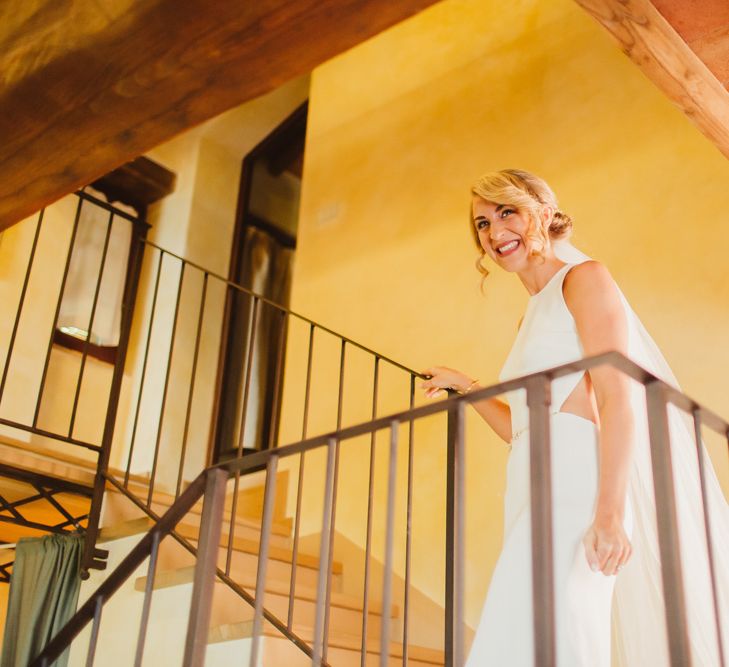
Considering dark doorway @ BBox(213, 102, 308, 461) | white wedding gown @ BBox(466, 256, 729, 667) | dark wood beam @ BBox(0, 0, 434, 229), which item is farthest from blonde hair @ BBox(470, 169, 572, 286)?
dark doorway @ BBox(213, 102, 308, 461)

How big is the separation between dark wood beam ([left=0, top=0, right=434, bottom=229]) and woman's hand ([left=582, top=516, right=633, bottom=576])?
969mm

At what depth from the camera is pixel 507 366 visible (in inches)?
81.0

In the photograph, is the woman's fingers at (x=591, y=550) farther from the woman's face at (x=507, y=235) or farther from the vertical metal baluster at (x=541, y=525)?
the woman's face at (x=507, y=235)

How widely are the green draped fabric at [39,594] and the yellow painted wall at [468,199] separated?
57.9 inches

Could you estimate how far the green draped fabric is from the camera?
10.6ft

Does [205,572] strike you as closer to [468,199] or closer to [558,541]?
[558,541]

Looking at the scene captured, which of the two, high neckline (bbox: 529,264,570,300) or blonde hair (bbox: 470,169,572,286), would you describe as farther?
blonde hair (bbox: 470,169,572,286)

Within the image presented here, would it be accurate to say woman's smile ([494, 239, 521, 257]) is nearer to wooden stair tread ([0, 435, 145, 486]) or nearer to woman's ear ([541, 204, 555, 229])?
woman's ear ([541, 204, 555, 229])

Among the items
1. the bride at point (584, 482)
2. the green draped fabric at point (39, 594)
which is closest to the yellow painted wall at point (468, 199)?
the green draped fabric at point (39, 594)

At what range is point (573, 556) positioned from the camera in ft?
5.35

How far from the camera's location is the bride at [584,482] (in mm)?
1585

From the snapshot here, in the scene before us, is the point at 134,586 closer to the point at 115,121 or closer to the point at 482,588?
the point at 482,588

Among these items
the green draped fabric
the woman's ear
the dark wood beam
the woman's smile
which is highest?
the dark wood beam

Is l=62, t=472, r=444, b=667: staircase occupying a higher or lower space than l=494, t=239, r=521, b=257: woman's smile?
lower
